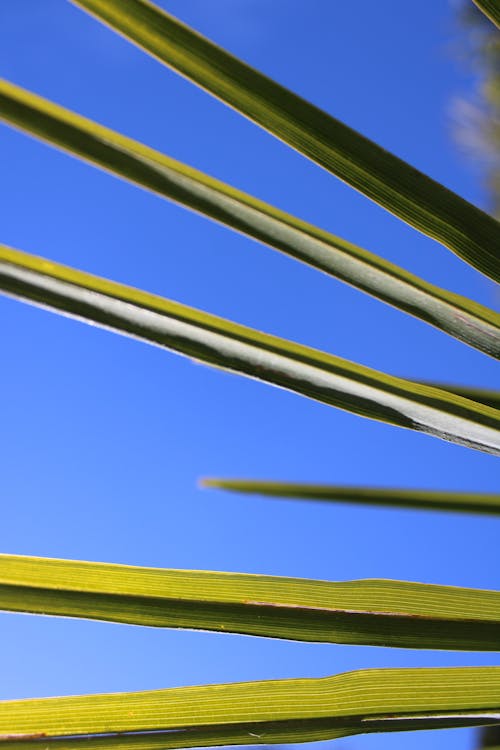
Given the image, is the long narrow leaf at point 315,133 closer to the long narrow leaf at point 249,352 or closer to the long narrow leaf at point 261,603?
the long narrow leaf at point 249,352

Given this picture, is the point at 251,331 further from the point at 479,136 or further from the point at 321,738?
Result: the point at 479,136

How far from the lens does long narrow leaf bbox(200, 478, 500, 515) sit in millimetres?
473

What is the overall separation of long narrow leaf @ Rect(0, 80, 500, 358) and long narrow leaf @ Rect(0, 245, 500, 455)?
4 cm

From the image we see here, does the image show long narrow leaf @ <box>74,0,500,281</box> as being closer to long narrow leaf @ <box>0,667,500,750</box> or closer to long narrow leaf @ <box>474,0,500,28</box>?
long narrow leaf @ <box>474,0,500,28</box>

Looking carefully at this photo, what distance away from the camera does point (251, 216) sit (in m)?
0.39

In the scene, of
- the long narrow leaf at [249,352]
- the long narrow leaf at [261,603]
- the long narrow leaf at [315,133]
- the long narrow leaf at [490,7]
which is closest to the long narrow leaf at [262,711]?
the long narrow leaf at [261,603]

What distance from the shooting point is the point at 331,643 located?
49 centimetres

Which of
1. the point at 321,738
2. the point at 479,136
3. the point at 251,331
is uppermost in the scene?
the point at 479,136

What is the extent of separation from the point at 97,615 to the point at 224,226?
231mm

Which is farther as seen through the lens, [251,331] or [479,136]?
[479,136]

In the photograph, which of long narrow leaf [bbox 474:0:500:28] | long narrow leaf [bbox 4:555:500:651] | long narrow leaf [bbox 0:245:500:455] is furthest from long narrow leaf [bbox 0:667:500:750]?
long narrow leaf [bbox 474:0:500:28]

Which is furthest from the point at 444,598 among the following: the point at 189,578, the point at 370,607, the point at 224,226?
the point at 224,226

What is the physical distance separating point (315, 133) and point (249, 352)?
0.12 meters

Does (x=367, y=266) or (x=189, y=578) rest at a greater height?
(x=367, y=266)
